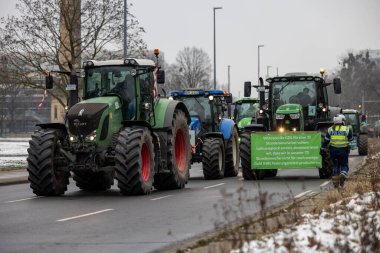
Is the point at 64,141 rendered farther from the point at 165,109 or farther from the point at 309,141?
the point at 309,141

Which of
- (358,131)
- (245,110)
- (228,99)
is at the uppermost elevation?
(228,99)

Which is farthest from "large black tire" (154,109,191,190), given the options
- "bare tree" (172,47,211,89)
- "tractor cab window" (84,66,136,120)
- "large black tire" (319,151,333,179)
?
"bare tree" (172,47,211,89)

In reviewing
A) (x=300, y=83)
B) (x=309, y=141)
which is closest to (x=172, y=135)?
(x=309, y=141)

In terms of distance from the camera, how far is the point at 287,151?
80.5ft

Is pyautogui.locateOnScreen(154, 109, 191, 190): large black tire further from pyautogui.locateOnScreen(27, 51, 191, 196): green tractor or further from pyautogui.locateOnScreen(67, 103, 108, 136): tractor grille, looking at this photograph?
pyautogui.locateOnScreen(67, 103, 108, 136): tractor grille

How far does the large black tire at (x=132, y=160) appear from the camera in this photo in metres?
17.9

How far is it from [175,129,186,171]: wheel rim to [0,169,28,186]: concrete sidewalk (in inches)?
234

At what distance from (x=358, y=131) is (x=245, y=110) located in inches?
635

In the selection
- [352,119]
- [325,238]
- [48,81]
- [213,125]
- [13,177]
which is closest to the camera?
[325,238]

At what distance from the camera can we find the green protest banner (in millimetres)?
24391

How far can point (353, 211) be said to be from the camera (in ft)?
39.4

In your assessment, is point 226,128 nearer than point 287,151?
No

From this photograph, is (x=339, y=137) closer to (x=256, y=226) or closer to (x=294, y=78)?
(x=294, y=78)

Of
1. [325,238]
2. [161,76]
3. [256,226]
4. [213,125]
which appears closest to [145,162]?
[161,76]
